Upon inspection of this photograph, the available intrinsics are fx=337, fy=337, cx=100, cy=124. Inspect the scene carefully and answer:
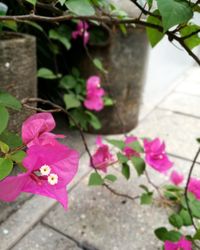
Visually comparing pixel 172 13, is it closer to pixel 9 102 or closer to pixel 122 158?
pixel 9 102

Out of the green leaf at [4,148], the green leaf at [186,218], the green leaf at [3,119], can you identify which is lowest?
the green leaf at [186,218]

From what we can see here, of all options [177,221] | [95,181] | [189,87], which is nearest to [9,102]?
[95,181]

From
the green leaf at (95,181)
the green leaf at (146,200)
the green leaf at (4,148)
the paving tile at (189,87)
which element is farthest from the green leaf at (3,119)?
the paving tile at (189,87)

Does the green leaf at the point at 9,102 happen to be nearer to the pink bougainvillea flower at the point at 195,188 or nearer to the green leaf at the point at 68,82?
the pink bougainvillea flower at the point at 195,188

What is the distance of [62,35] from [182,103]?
3.34 feet

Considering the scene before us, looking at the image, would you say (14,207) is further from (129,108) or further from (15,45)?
(129,108)

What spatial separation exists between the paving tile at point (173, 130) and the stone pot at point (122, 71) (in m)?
0.11

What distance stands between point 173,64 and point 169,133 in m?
1.25

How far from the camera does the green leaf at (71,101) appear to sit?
1.23 meters

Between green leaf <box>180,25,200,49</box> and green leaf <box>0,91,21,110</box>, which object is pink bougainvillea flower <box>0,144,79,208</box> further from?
green leaf <box>180,25,200,49</box>

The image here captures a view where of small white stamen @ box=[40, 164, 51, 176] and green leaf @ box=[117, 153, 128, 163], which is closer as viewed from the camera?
small white stamen @ box=[40, 164, 51, 176]

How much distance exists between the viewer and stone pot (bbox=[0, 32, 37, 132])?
32.6 inches

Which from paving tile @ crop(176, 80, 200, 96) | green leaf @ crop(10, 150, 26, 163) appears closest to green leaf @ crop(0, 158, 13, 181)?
green leaf @ crop(10, 150, 26, 163)

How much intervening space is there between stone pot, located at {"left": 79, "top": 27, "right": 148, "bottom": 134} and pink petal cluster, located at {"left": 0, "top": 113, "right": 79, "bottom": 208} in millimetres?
834
